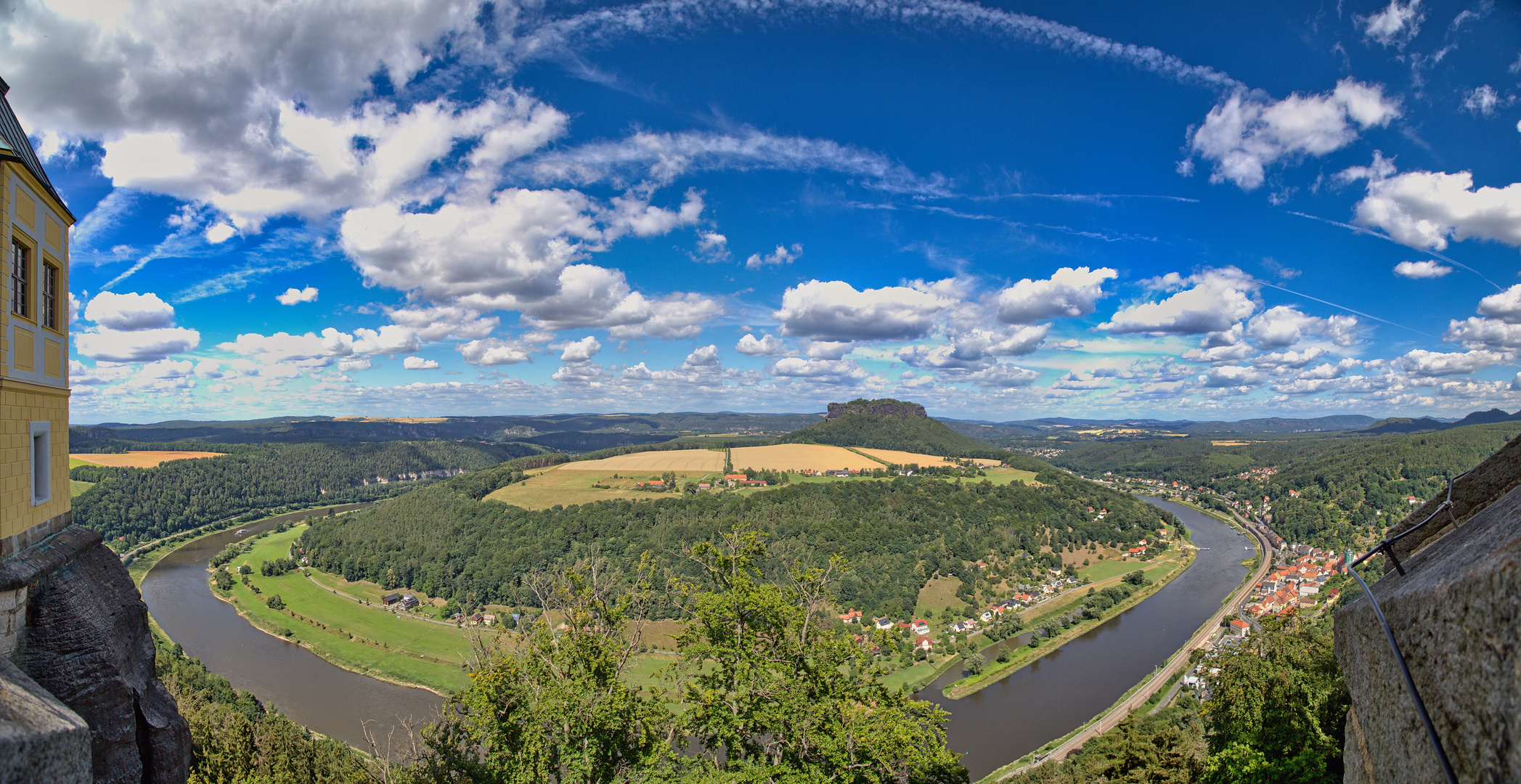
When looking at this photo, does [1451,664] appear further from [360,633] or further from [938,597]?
[360,633]

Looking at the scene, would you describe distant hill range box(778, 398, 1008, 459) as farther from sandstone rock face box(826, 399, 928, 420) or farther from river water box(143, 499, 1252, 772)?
river water box(143, 499, 1252, 772)

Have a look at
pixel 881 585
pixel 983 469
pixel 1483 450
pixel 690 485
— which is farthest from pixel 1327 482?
pixel 690 485

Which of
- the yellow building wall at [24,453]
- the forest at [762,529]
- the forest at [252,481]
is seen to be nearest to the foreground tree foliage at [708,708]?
the yellow building wall at [24,453]

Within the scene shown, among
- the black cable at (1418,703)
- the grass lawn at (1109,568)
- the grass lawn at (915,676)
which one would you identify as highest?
the black cable at (1418,703)

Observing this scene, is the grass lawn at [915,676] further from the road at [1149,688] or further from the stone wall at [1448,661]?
the stone wall at [1448,661]

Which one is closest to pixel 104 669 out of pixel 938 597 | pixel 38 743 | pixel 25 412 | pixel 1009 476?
pixel 25 412

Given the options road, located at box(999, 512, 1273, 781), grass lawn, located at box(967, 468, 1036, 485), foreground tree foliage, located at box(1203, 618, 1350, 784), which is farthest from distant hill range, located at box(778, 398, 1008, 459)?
foreground tree foliage, located at box(1203, 618, 1350, 784)

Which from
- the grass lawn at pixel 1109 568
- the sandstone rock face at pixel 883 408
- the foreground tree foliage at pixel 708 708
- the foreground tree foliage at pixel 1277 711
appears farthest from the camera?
the sandstone rock face at pixel 883 408
